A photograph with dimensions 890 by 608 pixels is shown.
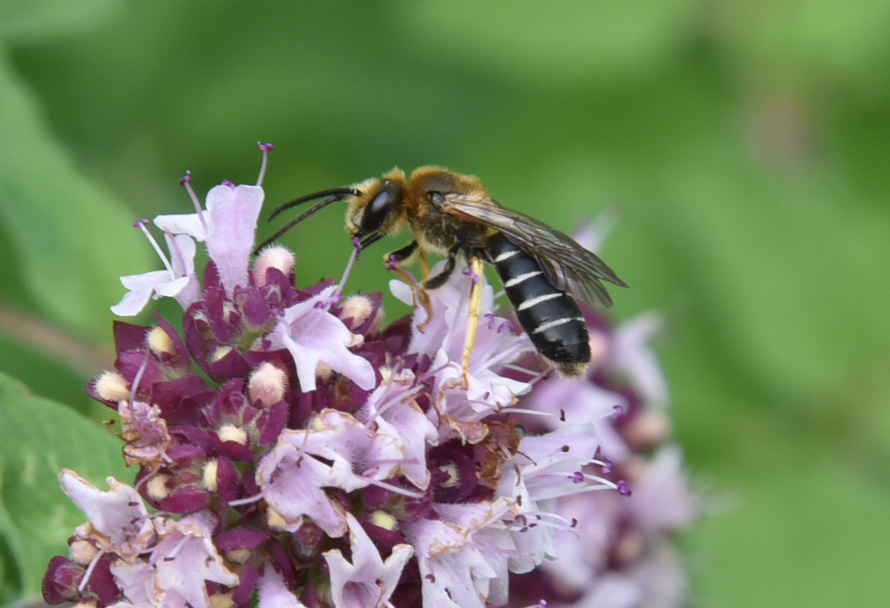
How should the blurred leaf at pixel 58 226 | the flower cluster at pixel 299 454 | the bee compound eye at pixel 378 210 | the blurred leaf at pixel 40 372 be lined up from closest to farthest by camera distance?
the flower cluster at pixel 299 454, the bee compound eye at pixel 378 210, the blurred leaf at pixel 58 226, the blurred leaf at pixel 40 372

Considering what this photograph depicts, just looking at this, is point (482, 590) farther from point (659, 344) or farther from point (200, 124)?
point (200, 124)

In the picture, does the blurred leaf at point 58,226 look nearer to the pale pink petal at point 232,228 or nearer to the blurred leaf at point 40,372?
the blurred leaf at point 40,372

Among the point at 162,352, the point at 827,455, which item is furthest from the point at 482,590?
the point at 827,455

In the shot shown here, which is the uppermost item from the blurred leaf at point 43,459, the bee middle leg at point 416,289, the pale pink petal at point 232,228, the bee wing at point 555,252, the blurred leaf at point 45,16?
the blurred leaf at point 45,16

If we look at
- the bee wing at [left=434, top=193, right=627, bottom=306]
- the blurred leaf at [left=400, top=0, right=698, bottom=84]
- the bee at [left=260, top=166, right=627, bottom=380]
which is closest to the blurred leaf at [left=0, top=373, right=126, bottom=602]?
the bee at [left=260, top=166, right=627, bottom=380]

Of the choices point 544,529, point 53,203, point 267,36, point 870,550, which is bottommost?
point 544,529

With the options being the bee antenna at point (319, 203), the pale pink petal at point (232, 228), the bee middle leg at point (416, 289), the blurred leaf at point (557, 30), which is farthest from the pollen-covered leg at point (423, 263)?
the blurred leaf at point (557, 30)
